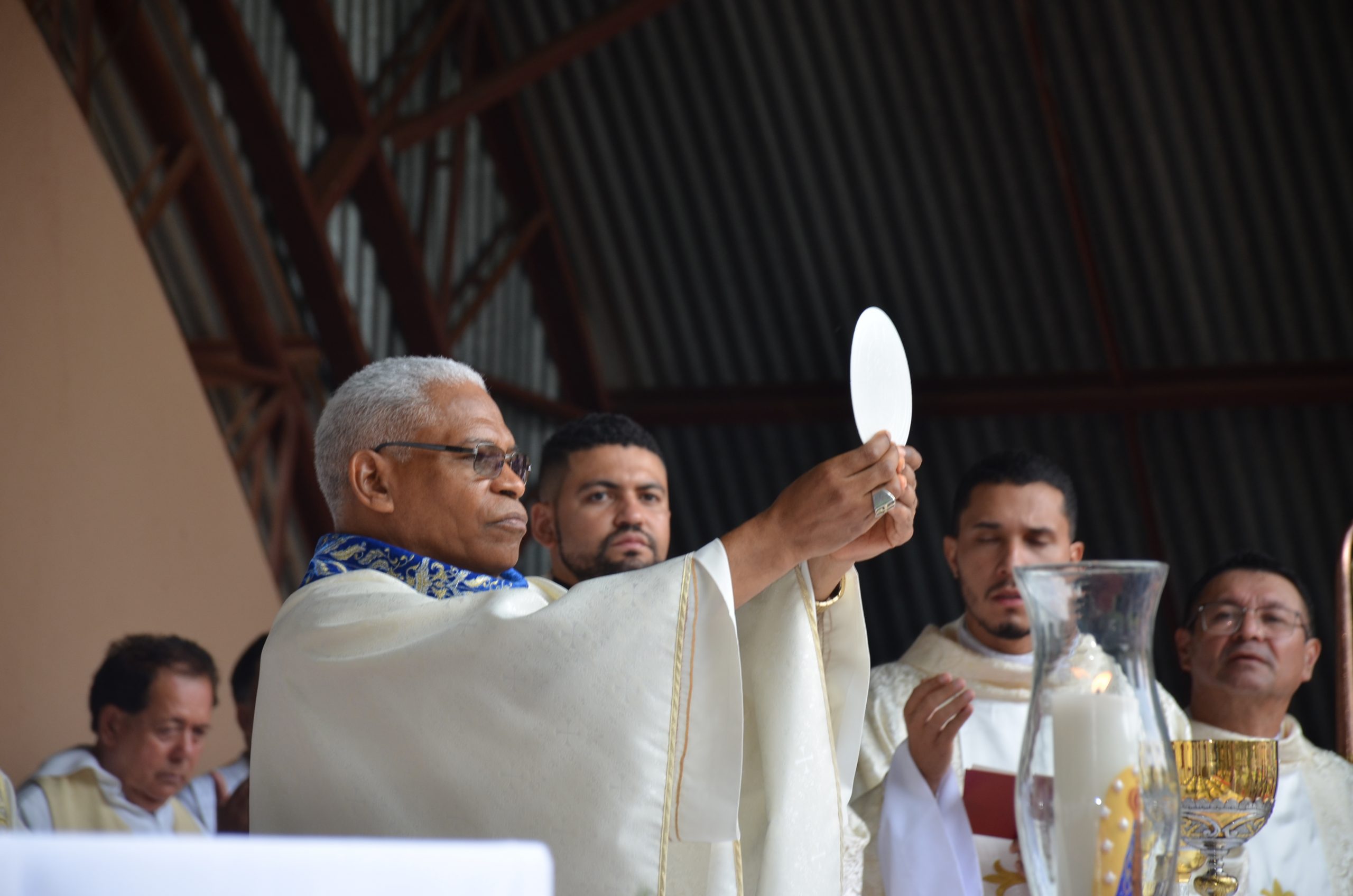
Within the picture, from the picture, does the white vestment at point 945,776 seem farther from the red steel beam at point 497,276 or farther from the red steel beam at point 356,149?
the red steel beam at point 497,276

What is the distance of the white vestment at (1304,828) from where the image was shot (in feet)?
11.9

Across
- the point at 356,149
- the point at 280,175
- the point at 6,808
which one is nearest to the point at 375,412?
the point at 6,808

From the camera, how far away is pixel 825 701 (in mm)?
2359

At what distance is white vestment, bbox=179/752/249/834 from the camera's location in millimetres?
4836

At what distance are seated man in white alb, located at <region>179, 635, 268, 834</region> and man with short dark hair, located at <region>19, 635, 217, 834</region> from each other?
0.16 meters

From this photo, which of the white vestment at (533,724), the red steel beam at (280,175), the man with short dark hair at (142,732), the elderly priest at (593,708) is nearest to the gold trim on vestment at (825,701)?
the elderly priest at (593,708)

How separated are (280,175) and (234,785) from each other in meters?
2.95

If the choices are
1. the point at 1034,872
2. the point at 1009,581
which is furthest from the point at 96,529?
the point at 1034,872

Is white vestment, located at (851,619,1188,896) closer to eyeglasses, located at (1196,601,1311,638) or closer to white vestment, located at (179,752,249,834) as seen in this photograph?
eyeglasses, located at (1196,601,1311,638)

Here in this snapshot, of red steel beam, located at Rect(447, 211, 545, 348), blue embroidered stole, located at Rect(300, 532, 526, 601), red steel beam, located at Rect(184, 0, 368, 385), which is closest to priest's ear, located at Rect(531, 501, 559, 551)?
blue embroidered stole, located at Rect(300, 532, 526, 601)

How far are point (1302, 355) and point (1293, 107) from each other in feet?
4.34

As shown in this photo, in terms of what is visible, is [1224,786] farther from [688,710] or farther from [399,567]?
[399,567]

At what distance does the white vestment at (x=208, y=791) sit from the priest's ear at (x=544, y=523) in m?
1.53

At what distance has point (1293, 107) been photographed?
7.71m
